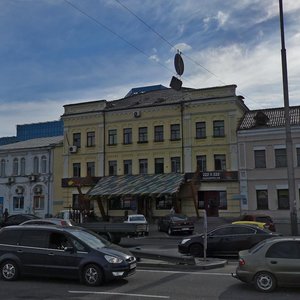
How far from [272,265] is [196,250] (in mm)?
8120

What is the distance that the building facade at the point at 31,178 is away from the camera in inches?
Answer: 1923

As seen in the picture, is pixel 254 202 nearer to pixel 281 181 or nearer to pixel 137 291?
pixel 281 181

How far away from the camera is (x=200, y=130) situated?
139 feet

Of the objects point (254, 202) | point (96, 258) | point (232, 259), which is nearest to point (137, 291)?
point (96, 258)

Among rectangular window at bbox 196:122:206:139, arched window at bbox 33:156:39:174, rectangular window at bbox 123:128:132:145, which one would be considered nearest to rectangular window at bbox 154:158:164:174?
rectangular window at bbox 123:128:132:145

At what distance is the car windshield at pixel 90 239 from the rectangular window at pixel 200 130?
1192 inches

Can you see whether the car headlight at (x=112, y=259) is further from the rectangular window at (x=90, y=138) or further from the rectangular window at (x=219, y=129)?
the rectangular window at (x=90, y=138)

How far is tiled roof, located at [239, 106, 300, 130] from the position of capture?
1563 inches

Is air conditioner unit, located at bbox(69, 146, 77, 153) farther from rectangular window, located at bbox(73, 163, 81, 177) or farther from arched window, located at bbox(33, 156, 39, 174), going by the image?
arched window, located at bbox(33, 156, 39, 174)

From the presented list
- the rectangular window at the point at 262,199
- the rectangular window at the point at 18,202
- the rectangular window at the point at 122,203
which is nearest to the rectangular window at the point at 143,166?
the rectangular window at the point at 122,203

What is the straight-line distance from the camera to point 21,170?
2020 inches

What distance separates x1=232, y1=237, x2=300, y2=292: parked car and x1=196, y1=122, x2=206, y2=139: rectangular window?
3144 cm

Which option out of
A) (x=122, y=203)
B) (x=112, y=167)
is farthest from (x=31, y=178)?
(x=122, y=203)

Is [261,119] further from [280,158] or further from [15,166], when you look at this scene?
[15,166]
